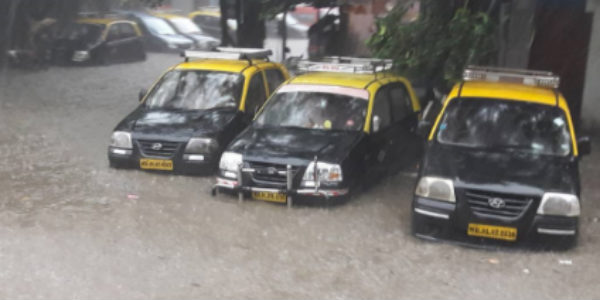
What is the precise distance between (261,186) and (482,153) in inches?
104

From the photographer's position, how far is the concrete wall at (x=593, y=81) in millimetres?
12539

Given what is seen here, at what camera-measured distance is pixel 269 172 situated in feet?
28.7

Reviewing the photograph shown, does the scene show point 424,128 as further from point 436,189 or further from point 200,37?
point 200,37

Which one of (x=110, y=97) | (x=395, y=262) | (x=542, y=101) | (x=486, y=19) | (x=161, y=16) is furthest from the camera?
(x=161, y=16)

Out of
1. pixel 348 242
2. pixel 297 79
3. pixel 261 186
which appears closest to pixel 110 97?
pixel 297 79

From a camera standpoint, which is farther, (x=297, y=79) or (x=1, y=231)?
(x=297, y=79)

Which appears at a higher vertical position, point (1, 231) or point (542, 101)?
point (542, 101)

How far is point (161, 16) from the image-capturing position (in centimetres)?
2962

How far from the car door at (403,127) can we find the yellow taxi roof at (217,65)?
2462 millimetres

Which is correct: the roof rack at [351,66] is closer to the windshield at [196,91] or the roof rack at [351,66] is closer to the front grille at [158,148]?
the windshield at [196,91]

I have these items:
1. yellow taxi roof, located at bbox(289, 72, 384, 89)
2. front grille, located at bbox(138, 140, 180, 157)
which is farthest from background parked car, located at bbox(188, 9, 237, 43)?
front grille, located at bbox(138, 140, 180, 157)

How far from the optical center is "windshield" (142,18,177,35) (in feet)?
92.7

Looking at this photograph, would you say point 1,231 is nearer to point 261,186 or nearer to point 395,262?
point 261,186

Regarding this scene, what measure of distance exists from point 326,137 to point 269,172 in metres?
0.97
